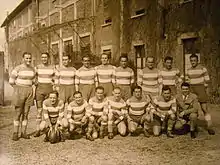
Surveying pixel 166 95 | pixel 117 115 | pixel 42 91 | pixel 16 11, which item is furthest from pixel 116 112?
pixel 16 11

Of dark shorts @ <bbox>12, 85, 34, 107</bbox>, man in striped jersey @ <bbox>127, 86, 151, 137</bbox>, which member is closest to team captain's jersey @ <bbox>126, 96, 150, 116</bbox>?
man in striped jersey @ <bbox>127, 86, 151, 137</bbox>

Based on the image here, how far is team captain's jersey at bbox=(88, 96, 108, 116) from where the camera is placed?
5.31ft

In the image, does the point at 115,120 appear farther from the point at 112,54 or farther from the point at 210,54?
the point at 210,54

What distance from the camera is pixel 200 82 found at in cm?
159

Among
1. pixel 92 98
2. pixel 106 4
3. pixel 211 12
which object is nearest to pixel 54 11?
pixel 106 4

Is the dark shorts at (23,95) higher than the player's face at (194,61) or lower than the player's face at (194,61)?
lower

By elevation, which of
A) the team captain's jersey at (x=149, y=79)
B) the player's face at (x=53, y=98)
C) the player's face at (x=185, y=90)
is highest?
the team captain's jersey at (x=149, y=79)

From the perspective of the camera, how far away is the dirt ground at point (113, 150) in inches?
59.6

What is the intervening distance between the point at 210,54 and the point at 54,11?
0.70 m

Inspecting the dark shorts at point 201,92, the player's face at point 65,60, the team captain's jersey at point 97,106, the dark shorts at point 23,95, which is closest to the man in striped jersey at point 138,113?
the team captain's jersey at point 97,106

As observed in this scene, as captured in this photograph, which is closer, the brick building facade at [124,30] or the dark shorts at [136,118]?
the brick building facade at [124,30]

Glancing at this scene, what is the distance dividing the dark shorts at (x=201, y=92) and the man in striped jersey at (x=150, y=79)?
158 mm

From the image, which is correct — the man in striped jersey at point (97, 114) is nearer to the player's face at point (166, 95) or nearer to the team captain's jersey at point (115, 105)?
the team captain's jersey at point (115, 105)

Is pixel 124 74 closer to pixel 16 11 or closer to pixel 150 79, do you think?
pixel 150 79
